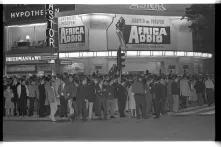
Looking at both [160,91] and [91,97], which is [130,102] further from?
[91,97]

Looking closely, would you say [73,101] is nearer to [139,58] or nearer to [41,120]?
[41,120]

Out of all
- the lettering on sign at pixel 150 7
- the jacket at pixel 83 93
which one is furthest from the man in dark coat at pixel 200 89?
the jacket at pixel 83 93

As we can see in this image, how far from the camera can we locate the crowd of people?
13500mm

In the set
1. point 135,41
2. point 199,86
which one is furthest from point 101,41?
point 199,86

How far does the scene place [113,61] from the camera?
13.3m

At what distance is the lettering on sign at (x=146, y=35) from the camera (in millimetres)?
13555

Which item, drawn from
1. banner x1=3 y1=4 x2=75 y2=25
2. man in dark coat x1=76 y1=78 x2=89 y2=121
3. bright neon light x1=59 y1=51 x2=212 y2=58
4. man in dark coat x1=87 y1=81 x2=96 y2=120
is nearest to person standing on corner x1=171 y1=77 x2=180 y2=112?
bright neon light x1=59 y1=51 x2=212 y2=58

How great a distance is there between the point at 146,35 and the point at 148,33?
0.09m

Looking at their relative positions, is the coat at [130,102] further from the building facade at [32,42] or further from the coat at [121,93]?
the building facade at [32,42]

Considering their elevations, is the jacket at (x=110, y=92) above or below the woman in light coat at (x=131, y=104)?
above

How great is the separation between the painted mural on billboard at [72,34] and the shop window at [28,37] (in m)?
0.50
